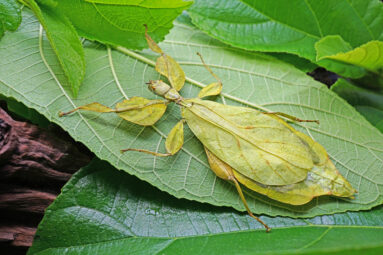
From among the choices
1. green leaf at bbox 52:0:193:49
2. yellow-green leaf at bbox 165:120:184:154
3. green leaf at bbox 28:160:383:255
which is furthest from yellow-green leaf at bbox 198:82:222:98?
green leaf at bbox 28:160:383:255

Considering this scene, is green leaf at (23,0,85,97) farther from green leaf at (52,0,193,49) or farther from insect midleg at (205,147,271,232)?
insect midleg at (205,147,271,232)

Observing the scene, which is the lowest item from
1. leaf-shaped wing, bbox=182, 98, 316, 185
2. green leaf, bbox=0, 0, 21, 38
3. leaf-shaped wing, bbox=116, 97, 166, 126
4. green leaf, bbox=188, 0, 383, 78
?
leaf-shaped wing, bbox=116, 97, 166, 126

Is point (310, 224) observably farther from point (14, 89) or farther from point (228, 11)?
point (14, 89)

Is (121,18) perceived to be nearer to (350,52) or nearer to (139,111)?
(139,111)

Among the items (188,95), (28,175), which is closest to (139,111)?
(188,95)

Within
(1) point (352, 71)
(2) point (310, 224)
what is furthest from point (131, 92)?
(1) point (352, 71)

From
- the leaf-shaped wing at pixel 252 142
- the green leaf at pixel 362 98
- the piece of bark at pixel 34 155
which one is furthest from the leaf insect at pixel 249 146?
the green leaf at pixel 362 98

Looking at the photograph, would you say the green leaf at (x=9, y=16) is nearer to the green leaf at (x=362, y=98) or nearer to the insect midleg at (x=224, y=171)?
the insect midleg at (x=224, y=171)
